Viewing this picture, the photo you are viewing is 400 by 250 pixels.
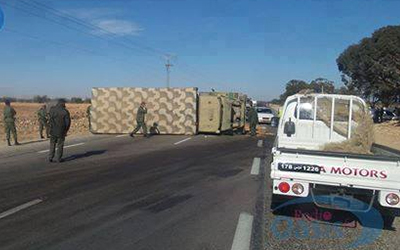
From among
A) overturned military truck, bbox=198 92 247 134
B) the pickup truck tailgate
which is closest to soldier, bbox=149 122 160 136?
overturned military truck, bbox=198 92 247 134

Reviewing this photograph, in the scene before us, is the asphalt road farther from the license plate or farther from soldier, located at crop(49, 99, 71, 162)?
the license plate

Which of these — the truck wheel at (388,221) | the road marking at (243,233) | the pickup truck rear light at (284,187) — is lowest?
the truck wheel at (388,221)

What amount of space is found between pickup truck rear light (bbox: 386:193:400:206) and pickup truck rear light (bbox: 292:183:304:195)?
1139mm

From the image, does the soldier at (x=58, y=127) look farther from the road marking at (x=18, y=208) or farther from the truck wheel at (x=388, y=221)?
the truck wheel at (x=388, y=221)

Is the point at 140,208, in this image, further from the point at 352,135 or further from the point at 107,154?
the point at 107,154

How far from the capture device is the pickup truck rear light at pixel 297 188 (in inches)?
268

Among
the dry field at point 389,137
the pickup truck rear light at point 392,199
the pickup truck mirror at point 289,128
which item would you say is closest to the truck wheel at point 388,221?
the pickup truck rear light at point 392,199

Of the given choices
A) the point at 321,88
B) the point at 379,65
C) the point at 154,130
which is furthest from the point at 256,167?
the point at 379,65

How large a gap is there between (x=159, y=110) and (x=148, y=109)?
0.62 metres

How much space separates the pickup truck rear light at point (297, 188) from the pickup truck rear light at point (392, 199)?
114cm

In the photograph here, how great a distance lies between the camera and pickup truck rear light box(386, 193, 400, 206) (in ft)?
21.1

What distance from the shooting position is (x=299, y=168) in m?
6.77

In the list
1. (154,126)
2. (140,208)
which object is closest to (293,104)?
(140,208)

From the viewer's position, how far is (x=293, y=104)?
381 inches
